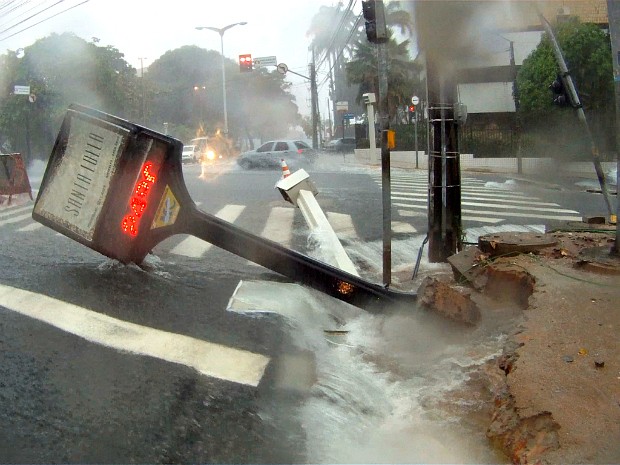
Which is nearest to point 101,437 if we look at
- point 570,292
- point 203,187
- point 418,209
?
point 570,292

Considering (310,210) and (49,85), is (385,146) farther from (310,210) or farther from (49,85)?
(49,85)

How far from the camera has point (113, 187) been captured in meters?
4.21

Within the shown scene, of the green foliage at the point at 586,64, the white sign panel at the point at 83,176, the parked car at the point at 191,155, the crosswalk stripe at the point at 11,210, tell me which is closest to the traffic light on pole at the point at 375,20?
the white sign panel at the point at 83,176

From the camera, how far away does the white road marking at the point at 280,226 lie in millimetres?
8252

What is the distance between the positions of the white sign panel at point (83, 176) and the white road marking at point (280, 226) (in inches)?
144

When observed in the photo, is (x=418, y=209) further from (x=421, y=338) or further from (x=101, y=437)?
(x=101, y=437)

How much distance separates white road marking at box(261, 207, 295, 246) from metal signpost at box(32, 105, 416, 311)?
337 centimetres

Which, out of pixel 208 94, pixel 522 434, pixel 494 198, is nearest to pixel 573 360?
pixel 522 434

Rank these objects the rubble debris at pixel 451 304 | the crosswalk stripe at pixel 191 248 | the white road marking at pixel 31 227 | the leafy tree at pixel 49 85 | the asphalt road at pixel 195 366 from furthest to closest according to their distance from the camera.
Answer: the leafy tree at pixel 49 85 → the white road marking at pixel 31 227 → the crosswalk stripe at pixel 191 248 → the rubble debris at pixel 451 304 → the asphalt road at pixel 195 366

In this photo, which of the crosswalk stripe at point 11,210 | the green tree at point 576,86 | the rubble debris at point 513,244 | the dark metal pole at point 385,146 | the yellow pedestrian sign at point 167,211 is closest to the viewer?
the yellow pedestrian sign at point 167,211

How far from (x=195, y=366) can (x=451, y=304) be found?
184 centimetres

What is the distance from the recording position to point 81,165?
4.33m

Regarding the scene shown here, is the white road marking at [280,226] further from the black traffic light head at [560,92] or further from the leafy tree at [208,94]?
the leafy tree at [208,94]

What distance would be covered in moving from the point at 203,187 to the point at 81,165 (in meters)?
11.1
